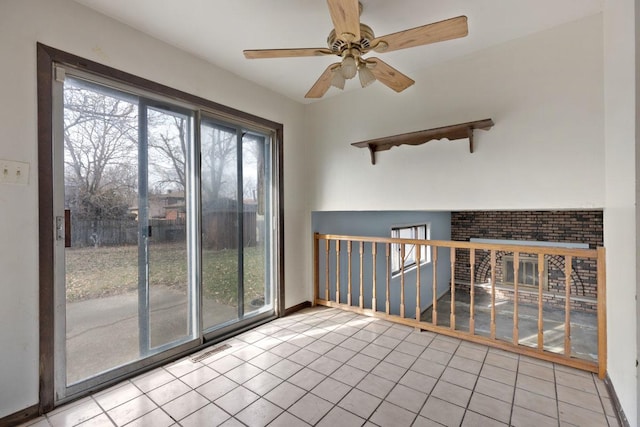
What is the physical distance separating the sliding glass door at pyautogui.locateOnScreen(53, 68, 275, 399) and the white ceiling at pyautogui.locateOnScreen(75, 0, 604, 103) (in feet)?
1.63

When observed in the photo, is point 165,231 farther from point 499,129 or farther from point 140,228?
point 499,129

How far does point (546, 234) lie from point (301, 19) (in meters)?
6.76

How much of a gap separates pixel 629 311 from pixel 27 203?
10.9 ft

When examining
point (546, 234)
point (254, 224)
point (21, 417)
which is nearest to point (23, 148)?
point (21, 417)

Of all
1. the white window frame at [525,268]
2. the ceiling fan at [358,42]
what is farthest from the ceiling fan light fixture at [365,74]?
the white window frame at [525,268]

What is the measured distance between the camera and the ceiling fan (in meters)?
1.42

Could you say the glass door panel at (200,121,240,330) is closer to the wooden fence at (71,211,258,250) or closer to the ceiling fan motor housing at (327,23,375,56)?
the wooden fence at (71,211,258,250)

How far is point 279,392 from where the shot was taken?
73.7 inches

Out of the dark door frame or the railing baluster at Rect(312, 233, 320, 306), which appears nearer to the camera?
the dark door frame

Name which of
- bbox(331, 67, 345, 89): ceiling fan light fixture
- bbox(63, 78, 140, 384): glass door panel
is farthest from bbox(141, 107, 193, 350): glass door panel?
bbox(331, 67, 345, 89): ceiling fan light fixture

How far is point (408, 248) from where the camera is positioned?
5.59 metres

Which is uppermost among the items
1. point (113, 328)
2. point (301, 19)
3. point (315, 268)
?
point (301, 19)

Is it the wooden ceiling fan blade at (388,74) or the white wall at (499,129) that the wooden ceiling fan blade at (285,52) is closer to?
the wooden ceiling fan blade at (388,74)

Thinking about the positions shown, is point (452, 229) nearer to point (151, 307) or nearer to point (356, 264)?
point (356, 264)
